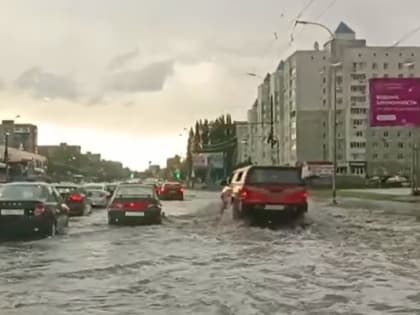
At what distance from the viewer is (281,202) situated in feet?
81.0

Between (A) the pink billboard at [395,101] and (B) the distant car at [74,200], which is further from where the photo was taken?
(A) the pink billboard at [395,101]

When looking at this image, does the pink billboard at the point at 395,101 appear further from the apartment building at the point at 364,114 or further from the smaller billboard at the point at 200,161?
the smaller billboard at the point at 200,161

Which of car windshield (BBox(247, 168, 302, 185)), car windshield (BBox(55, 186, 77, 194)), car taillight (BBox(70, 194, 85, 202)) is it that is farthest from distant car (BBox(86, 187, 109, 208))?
car windshield (BBox(247, 168, 302, 185))

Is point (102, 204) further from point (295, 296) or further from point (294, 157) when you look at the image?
point (294, 157)

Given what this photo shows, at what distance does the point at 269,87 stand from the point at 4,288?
415 ft

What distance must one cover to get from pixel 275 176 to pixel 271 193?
0.89m

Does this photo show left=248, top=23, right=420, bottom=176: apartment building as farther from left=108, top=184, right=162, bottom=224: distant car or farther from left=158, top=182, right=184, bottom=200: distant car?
left=108, top=184, right=162, bottom=224: distant car

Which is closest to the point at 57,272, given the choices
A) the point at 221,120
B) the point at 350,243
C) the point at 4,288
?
the point at 4,288

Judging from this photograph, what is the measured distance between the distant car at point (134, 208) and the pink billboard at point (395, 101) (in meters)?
21.5

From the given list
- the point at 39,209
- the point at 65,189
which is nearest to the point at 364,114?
the point at 65,189

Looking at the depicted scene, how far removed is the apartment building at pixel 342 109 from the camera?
128250mm

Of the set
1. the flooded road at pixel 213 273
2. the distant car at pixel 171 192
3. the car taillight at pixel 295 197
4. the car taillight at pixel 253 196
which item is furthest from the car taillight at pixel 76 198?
the distant car at pixel 171 192

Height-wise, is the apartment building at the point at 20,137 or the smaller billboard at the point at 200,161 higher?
the apartment building at the point at 20,137

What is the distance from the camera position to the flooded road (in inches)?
391
